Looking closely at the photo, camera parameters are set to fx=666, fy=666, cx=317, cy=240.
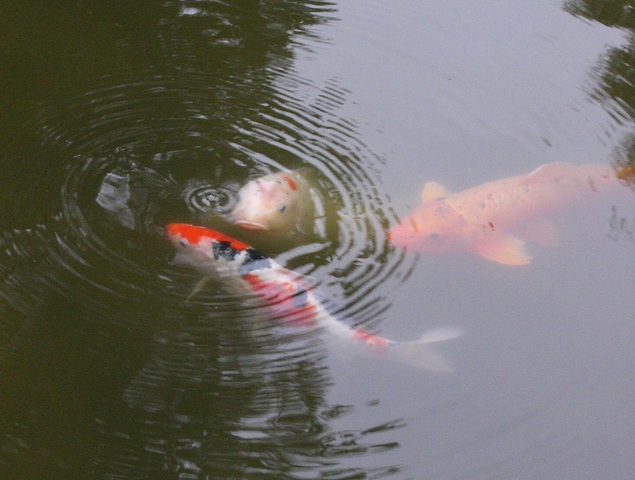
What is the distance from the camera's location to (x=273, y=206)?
12.0 ft

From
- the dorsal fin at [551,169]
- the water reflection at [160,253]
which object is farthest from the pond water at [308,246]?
the dorsal fin at [551,169]

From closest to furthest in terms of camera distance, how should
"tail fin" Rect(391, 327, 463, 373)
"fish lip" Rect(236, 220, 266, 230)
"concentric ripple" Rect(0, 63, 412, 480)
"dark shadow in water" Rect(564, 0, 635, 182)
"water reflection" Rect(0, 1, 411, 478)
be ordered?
"water reflection" Rect(0, 1, 411, 478), "concentric ripple" Rect(0, 63, 412, 480), "tail fin" Rect(391, 327, 463, 373), "fish lip" Rect(236, 220, 266, 230), "dark shadow in water" Rect(564, 0, 635, 182)

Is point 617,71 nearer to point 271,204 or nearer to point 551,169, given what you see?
point 551,169

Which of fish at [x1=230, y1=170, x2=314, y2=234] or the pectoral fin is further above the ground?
the pectoral fin

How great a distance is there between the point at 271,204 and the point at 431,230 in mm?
944

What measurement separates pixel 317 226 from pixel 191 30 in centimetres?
215

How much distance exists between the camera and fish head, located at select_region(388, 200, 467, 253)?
3754 mm

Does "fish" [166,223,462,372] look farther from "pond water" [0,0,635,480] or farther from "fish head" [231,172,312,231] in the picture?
"fish head" [231,172,312,231]

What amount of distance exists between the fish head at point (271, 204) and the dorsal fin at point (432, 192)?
734 mm

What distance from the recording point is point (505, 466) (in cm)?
277

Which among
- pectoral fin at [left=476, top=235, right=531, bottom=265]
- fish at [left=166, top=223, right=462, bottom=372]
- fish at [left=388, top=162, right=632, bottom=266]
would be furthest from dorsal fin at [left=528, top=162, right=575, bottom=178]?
fish at [left=166, top=223, right=462, bottom=372]

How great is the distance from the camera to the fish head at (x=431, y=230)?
3.75 metres

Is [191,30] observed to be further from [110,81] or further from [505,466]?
[505,466]

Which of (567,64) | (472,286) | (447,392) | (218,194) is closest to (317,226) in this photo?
(218,194)
